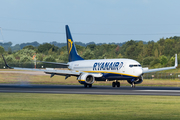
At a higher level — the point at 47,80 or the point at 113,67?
the point at 113,67

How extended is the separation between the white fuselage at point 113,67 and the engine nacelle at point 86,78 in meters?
2.00

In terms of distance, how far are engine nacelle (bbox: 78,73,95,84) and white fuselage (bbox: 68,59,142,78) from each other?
78.9 inches

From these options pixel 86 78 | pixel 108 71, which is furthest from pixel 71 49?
pixel 108 71

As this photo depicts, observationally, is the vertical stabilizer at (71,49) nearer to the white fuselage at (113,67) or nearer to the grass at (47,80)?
the white fuselage at (113,67)

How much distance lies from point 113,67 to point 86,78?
4574 mm

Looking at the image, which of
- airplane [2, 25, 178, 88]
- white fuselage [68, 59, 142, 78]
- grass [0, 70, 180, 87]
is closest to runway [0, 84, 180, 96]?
white fuselage [68, 59, 142, 78]

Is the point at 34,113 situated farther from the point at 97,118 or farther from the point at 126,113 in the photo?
the point at 126,113

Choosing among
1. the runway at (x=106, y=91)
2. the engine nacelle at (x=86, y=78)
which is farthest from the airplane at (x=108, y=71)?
the runway at (x=106, y=91)

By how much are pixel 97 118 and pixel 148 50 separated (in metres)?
149

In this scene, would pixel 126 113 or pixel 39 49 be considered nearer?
pixel 126 113

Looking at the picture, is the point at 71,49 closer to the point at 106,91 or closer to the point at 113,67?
the point at 113,67

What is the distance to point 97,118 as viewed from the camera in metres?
16.2

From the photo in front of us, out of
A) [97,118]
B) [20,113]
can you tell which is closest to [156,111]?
[97,118]

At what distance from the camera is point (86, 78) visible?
5262 centimetres
